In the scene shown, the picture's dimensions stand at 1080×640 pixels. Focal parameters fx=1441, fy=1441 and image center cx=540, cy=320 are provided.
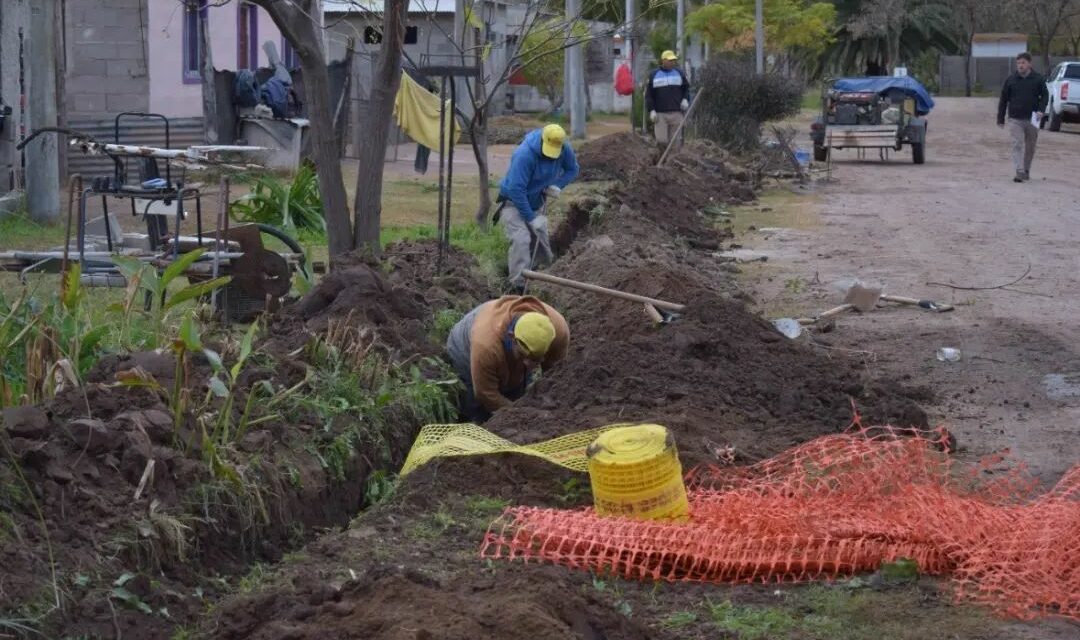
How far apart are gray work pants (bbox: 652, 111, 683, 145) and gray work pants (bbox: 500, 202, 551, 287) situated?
38.3 ft

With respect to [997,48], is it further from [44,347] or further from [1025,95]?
[44,347]

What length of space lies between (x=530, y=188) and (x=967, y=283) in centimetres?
420

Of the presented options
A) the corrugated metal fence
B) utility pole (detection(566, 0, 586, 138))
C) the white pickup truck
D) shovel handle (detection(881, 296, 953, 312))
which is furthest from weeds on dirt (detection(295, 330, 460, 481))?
the white pickup truck

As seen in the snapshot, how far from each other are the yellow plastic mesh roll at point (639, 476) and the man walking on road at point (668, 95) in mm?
18376

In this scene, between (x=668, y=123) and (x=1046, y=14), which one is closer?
(x=668, y=123)

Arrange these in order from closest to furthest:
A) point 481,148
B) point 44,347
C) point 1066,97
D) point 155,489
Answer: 1. point 155,489
2. point 44,347
3. point 481,148
4. point 1066,97

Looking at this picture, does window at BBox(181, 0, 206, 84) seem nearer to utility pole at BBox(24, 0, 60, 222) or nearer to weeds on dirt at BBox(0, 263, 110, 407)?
utility pole at BBox(24, 0, 60, 222)

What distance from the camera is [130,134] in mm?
21266

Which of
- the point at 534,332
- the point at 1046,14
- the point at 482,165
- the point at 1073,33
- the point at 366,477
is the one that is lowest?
the point at 366,477

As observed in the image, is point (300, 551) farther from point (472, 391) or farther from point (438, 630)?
point (472, 391)

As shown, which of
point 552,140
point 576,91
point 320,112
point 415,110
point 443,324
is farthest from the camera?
point 576,91

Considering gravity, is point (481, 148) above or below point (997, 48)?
below

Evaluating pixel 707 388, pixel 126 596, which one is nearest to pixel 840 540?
pixel 126 596

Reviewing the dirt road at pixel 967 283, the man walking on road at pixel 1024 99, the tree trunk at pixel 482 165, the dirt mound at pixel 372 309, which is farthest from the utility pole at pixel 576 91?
the dirt mound at pixel 372 309
